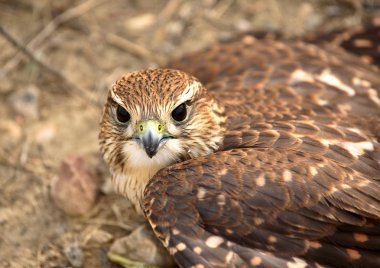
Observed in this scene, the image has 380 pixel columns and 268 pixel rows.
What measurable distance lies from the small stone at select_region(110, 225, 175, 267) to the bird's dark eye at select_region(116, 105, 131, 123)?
837 mm

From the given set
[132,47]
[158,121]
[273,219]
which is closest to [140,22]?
[132,47]

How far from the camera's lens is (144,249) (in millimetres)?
4504

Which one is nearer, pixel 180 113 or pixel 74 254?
pixel 180 113

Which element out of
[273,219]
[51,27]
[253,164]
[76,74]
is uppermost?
[51,27]

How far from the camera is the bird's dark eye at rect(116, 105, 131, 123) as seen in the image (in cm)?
414

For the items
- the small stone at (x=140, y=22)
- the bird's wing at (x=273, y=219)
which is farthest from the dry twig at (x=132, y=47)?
the bird's wing at (x=273, y=219)

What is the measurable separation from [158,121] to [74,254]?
51.0 inches

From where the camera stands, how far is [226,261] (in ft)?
12.0

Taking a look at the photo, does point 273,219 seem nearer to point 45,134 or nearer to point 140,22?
point 45,134

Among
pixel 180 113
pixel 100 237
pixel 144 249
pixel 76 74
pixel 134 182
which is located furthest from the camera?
pixel 76 74

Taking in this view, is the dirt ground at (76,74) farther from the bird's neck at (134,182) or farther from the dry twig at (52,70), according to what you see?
the bird's neck at (134,182)

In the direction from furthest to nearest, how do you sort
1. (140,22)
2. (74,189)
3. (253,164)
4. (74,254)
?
(140,22), (74,189), (74,254), (253,164)

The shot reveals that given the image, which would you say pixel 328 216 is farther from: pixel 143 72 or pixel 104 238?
pixel 104 238

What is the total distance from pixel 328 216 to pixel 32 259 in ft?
7.04
